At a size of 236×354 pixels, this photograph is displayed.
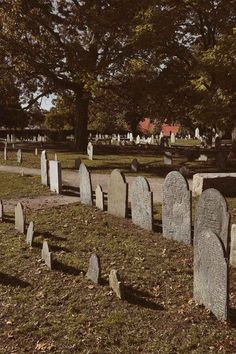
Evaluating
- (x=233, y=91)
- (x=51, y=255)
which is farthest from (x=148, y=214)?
(x=233, y=91)

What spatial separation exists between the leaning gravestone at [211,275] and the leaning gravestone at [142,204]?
3328 mm

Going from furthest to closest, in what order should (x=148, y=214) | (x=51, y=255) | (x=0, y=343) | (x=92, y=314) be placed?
(x=148, y=214)
(x=51, y=255)
(x=92, y=314)
(x=0, y=343)

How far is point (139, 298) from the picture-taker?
6.55 meters

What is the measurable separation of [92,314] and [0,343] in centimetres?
121

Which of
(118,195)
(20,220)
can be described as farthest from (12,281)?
(118,195)

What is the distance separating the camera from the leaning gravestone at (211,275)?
19.2 ft

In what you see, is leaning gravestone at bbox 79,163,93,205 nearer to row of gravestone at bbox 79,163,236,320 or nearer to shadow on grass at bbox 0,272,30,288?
row of gravestone at bbox 79,163,236,320

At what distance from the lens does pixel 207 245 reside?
20.3ft

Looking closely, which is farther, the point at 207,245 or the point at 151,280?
the point at 151,280

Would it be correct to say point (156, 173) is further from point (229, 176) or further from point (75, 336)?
point (75, 336)

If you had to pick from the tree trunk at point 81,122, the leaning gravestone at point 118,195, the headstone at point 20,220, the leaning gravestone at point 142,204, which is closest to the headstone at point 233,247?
the leaning gravestone at point 142,204

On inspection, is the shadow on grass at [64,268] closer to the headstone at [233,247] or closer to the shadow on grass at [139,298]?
the shadow on grass at [139,298]

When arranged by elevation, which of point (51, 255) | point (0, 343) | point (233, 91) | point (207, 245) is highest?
point (233, 91)

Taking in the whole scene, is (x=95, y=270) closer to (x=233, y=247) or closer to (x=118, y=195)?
(x=233, y=247)
